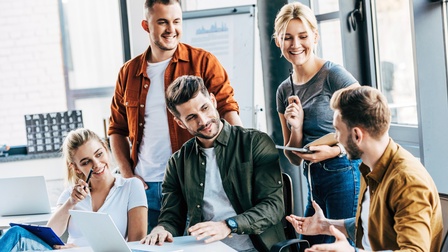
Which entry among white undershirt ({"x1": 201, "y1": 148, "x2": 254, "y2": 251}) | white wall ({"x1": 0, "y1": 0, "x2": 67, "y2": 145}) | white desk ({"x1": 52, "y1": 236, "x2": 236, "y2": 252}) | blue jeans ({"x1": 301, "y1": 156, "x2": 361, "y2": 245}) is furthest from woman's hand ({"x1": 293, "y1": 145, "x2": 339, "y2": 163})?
white wall ({"x1": 0, "y1": 0, "x2": 67, "y2": 145})

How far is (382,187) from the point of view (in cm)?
210

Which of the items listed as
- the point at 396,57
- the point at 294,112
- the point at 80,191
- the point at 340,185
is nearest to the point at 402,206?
the point at 340,185

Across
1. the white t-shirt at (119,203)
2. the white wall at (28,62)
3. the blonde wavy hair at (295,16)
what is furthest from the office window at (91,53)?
the blonde wavy hair at (295,16)

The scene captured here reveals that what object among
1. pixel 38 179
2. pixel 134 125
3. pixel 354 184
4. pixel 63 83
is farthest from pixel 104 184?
pixel 63 83

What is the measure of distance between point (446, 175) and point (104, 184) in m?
1.69

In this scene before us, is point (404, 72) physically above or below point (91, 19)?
below

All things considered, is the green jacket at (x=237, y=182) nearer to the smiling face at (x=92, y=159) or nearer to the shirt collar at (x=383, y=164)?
the smiling face at (x=92, y=159)

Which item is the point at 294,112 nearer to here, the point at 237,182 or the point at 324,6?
the point at 237,182

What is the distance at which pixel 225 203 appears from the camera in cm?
281

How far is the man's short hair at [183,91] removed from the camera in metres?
2.76

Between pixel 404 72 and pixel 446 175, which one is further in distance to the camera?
pixel 404 72

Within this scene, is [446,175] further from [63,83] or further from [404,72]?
[63,83]

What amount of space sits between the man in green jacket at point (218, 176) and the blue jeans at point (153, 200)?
1.51 ft

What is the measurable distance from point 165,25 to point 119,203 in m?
0.88
